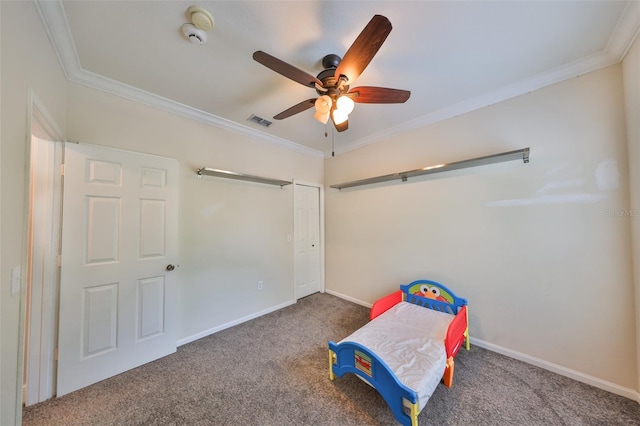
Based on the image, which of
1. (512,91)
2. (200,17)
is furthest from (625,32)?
(200,17)

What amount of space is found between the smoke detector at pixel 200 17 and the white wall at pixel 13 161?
2.55ft

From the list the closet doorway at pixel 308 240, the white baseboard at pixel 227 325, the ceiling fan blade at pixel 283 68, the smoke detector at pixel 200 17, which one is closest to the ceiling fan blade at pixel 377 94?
the ceiling fan blade at pixel 283 68

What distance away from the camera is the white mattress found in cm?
145

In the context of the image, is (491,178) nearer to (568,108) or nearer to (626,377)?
(568,108)

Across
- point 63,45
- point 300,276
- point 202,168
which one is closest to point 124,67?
point 63,45

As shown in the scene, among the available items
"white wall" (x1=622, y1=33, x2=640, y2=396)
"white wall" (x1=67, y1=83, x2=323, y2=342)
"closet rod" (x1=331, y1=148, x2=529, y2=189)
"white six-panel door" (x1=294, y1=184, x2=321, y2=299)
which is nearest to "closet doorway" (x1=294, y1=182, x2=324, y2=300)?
"white six-panel door" (x1=294, y1=184, x2=321, y2=299)

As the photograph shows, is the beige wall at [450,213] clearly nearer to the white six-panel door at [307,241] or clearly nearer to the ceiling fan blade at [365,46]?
the white six-panel door at [307,241]

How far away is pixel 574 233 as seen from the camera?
72.2 inches

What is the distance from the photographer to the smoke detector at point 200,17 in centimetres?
133

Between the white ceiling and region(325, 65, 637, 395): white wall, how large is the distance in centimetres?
38

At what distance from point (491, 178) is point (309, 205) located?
2578 millimetres

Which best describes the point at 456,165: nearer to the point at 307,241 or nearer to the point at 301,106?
the point at 301,106

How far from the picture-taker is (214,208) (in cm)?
265

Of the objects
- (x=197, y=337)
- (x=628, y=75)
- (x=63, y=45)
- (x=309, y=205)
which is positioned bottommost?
(x=197, y=337)
